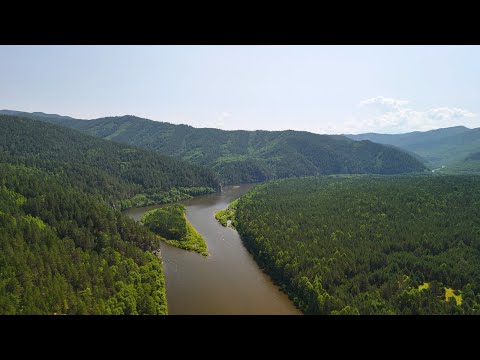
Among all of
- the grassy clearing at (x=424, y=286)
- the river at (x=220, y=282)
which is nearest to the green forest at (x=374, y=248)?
the grassy clearing at (x=424, y=286)

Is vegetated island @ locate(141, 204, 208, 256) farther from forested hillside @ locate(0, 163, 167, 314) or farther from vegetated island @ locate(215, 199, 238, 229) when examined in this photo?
vegetated island @ locate(215, 199, 238, 229)

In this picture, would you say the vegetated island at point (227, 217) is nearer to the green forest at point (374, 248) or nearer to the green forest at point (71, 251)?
the green forest at point (374, 248)

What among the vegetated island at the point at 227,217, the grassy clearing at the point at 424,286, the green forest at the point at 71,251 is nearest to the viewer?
the green forest at the point at 71,251

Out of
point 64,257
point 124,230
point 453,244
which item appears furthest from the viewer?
point 124,230

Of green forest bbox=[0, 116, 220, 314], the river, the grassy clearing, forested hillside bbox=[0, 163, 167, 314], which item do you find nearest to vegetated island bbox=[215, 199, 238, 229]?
the river
